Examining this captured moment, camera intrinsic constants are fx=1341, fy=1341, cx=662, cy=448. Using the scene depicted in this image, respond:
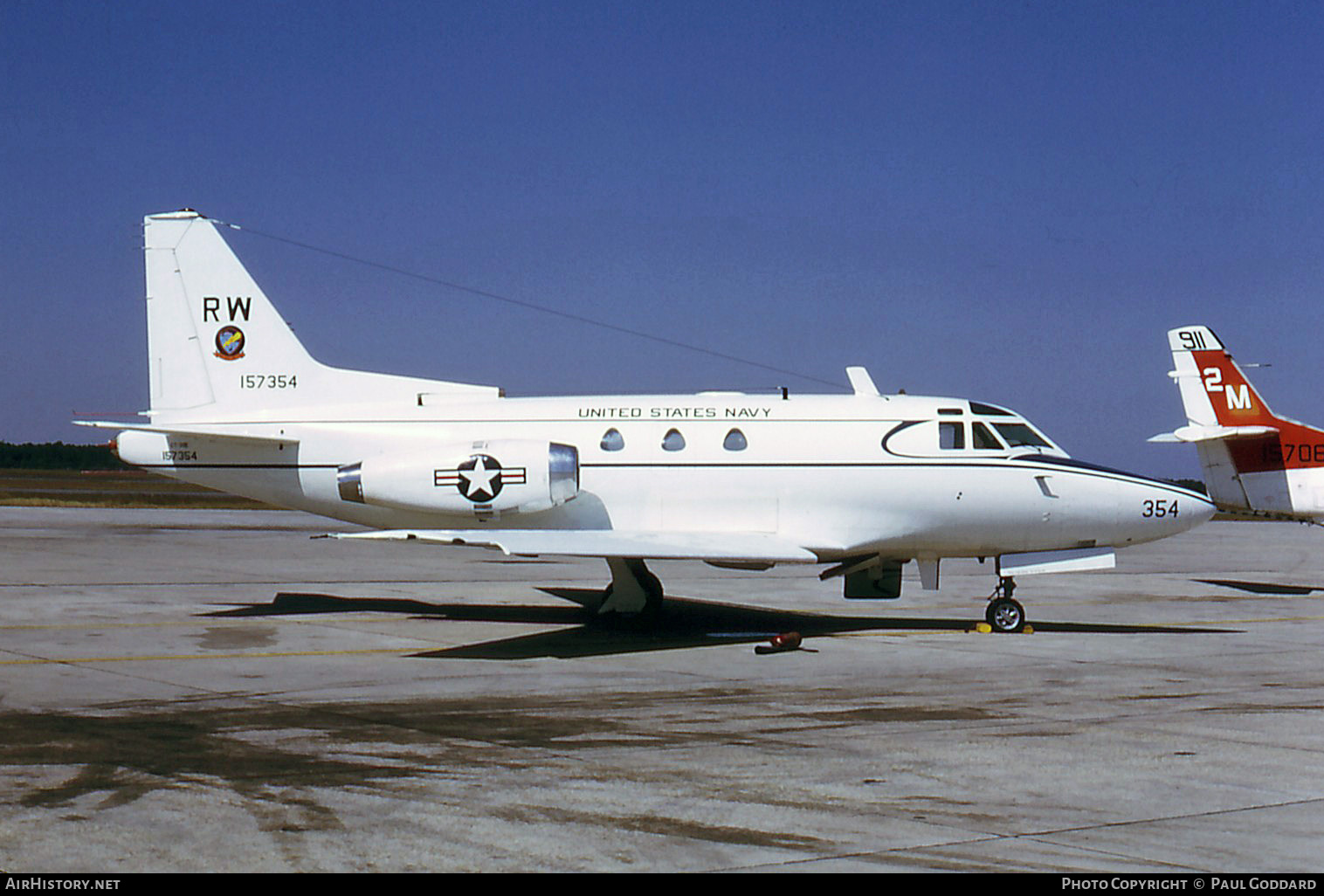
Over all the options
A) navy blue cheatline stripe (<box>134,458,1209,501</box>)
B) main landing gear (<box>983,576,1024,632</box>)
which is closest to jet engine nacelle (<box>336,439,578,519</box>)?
navy blue cheatline stripe (<box>134,458,1209,501</box>)

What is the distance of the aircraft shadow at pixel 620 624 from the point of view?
1834cm

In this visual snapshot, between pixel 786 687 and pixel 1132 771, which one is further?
pixel 786 687

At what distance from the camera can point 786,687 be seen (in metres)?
14.8

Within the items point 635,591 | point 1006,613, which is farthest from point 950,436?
point 635,591

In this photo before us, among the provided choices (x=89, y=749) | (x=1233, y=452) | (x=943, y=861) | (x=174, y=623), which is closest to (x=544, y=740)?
(x=89, y=749)

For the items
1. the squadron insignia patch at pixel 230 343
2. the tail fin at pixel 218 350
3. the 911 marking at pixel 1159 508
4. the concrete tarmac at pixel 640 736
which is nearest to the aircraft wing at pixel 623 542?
the concrete tarmac at pixel 640 736

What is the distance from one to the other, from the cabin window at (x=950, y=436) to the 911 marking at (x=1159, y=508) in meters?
2.86

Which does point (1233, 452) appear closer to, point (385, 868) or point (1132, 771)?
point (1132, 771)

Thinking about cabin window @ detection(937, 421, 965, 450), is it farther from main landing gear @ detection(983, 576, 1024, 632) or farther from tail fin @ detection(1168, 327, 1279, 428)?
tail fin @ detection(1168, 327, 1279, 428)

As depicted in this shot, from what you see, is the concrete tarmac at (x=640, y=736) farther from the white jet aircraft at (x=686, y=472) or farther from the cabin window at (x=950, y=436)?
the cabin window at (x=950, y=436)

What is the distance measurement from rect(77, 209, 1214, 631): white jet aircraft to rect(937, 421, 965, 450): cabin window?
26mm

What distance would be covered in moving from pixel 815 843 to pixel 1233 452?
27477 millimetres

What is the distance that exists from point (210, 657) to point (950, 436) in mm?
10930

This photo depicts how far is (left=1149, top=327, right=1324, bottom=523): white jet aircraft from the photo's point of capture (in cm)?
3133
